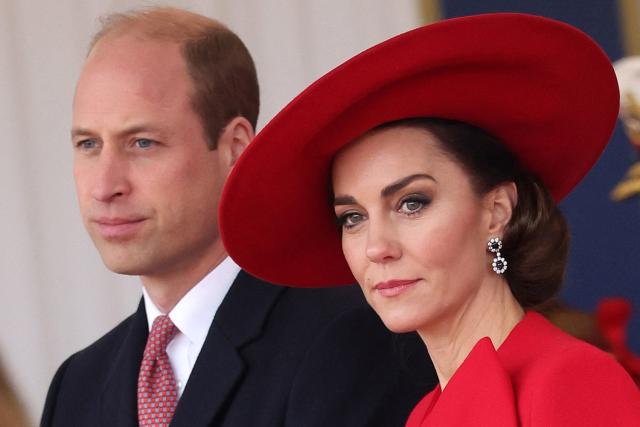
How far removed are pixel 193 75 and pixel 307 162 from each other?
0.46m

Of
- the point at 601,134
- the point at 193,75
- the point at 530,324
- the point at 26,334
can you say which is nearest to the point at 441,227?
the point at 530,324

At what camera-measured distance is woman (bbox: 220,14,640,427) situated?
172 cm

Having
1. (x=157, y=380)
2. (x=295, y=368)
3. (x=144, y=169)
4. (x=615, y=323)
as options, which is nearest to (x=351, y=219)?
(x=295, y=368)

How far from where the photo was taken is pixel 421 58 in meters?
1.73

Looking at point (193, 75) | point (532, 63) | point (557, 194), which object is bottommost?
point (557, 194)

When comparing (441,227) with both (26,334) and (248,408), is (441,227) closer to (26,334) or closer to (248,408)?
(248,408)

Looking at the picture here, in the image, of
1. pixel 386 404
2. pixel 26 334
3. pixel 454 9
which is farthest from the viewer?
pixel 26 334

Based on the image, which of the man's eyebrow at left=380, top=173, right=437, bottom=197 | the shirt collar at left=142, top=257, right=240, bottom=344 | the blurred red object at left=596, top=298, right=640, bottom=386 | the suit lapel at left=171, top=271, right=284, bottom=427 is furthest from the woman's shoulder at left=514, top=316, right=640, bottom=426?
the blurred red object at left=596, top=298, right=640, bottom=386

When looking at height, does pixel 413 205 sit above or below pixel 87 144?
below

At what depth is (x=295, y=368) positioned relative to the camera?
85.4 inches

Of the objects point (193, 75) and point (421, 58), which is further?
point (193, 75)

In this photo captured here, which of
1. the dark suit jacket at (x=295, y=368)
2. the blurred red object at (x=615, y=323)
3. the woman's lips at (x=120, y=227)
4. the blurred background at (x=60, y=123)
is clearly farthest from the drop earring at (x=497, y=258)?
the blurred background at (x=60, y=123)

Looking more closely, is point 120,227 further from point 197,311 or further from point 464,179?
point 464,179

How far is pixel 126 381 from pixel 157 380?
7 cm
